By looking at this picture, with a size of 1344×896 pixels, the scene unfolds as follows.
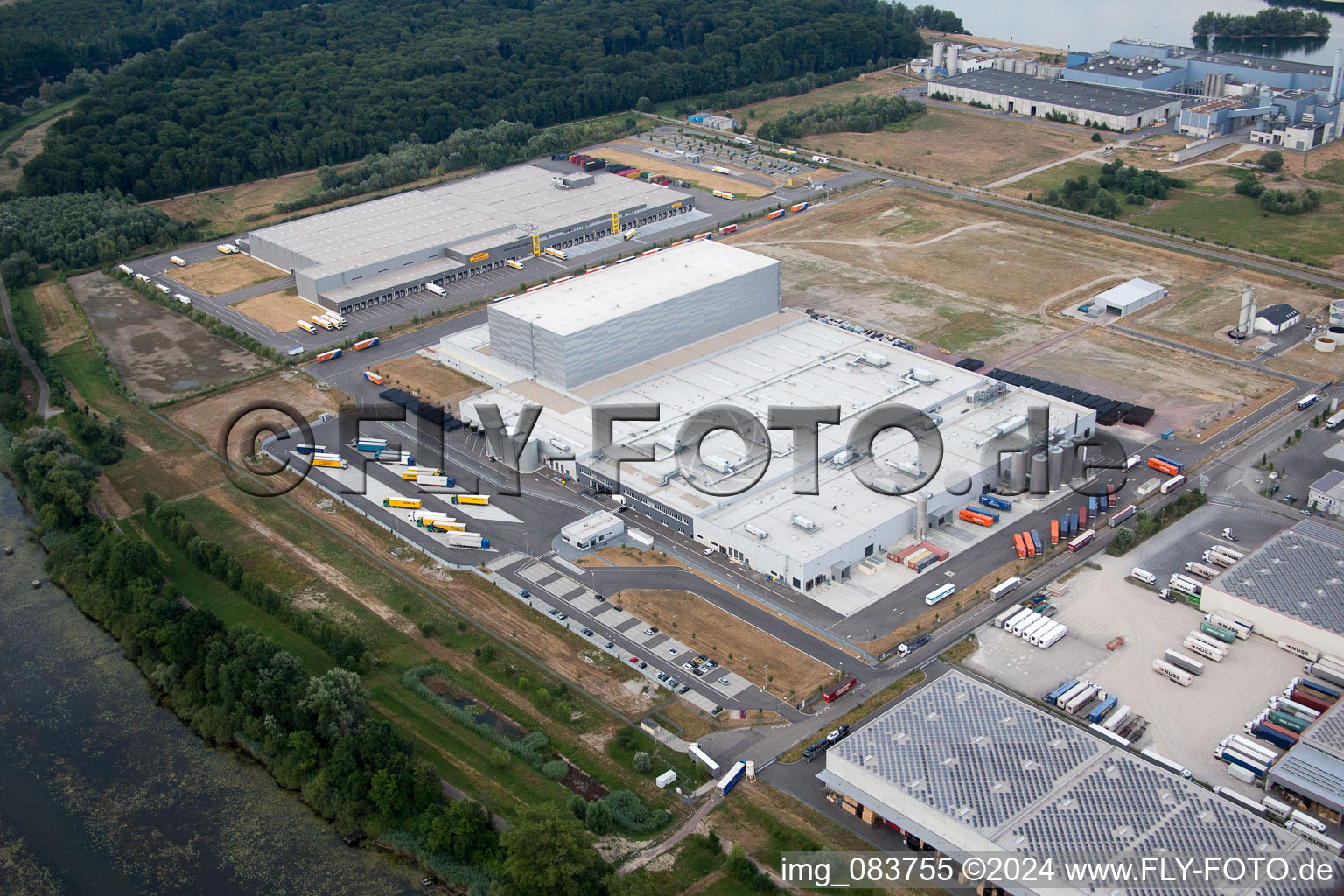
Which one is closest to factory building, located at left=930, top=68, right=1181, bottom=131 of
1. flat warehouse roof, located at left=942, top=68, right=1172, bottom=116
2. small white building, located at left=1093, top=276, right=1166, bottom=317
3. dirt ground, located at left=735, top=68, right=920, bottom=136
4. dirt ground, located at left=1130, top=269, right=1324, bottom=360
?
flat warehouse roof, located at left=942, top=68, right=1172, bottom=116

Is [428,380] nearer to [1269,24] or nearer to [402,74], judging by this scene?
[402,74]

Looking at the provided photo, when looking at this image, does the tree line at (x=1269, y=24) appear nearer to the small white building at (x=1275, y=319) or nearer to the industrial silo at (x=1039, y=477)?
the small white building at (x=1275, y=319)

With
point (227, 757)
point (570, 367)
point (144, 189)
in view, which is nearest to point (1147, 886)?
point (227, 757)

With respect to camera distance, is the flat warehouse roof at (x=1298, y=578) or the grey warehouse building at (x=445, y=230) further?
the grey warehouse building at (x=445, y=230)

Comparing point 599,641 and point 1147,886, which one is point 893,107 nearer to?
point 599,641

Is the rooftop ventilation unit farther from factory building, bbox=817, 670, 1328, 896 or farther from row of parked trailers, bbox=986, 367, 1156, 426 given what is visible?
row of parked trailers, bbox=986, 367, 1156, 426

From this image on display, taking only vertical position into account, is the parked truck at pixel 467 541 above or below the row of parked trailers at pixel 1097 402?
below

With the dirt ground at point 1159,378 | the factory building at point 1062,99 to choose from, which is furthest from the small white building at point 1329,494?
the factory building at point 1062,99
